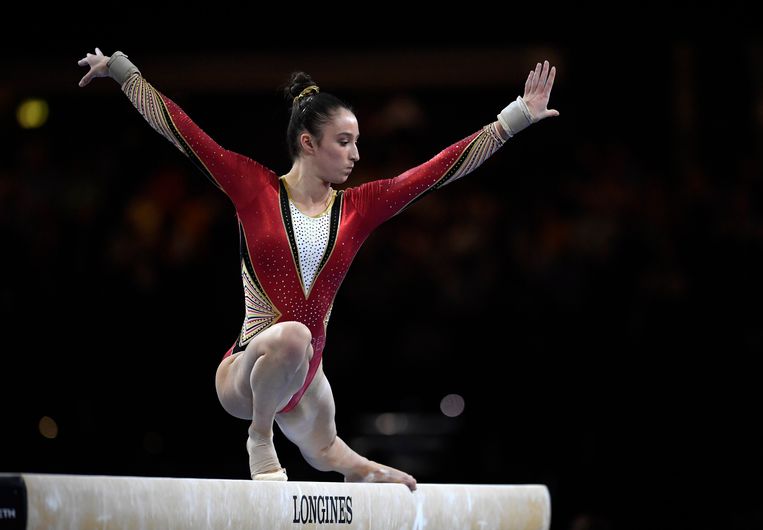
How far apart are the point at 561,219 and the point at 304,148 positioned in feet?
12.7

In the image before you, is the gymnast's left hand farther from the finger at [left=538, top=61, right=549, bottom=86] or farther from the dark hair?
the dark hair

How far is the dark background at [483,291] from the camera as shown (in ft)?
20.3

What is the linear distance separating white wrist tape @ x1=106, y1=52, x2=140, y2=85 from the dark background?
2.77 metres

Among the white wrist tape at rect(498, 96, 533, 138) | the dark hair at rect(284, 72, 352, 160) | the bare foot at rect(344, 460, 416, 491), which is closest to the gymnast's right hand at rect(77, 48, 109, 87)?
the dark hair at rect(284, 72, 352, 160)

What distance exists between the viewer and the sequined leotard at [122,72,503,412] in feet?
12.6

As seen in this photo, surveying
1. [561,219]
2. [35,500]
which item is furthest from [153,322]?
[35,500]

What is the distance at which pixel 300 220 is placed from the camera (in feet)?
12.8

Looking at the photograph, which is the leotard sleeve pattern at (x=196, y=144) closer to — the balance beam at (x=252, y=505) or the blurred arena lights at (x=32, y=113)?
the balance beam at (x=252, y=505)

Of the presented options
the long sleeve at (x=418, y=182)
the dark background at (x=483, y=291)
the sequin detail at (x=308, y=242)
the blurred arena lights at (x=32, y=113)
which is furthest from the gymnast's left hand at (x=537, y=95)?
the blurred arena lights at (x=32, y=113)

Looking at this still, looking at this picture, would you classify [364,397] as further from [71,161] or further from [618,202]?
[71,161]

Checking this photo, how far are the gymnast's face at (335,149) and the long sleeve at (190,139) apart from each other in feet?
0.69

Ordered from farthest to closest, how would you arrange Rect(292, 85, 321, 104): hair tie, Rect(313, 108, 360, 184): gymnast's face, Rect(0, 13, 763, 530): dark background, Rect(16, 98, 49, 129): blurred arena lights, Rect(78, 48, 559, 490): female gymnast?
Rect(16, 98, 49, 129): blurred arena lights → Rect(0, 13, 763, 530): dark background → Rect(292, 85, 321, 104): hair tie → Rect(313, 108, 360, 184): gymnast's face → Rect(78, 48, 559, 490): female gymnast

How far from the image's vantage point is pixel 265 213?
3.87 meters

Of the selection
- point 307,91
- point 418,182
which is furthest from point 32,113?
point 418,182
